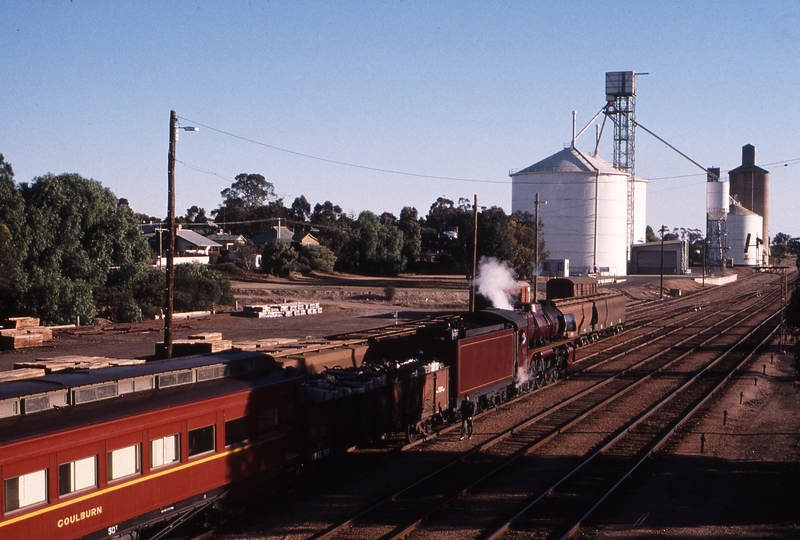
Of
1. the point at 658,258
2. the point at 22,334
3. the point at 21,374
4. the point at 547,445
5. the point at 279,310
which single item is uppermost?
the point at 658,258

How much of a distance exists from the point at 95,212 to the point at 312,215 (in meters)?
91.0

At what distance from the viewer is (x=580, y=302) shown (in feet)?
122

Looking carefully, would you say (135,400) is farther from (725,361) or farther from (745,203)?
(745,203)

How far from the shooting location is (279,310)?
2008 inches

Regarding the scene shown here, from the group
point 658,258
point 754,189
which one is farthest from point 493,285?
point 754,189

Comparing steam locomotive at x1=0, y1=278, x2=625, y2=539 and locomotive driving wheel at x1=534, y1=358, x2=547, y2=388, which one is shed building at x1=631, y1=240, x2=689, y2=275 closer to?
locomotive driving wheel at x1=534, y1=358, x2=547, y2=388

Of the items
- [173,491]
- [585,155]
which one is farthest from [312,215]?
[173,491]

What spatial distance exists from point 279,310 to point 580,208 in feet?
205

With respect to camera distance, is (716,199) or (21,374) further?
(716,199)

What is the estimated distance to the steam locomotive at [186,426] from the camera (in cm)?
915

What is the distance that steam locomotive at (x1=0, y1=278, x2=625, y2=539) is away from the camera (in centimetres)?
915

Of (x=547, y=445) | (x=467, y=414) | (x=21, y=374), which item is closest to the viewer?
(x=21, y=374)

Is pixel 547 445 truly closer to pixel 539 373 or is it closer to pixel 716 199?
pixel 539 373

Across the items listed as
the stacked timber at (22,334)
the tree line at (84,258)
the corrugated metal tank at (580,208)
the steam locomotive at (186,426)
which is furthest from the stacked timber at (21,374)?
the corrugated metal tank at (580,208)
